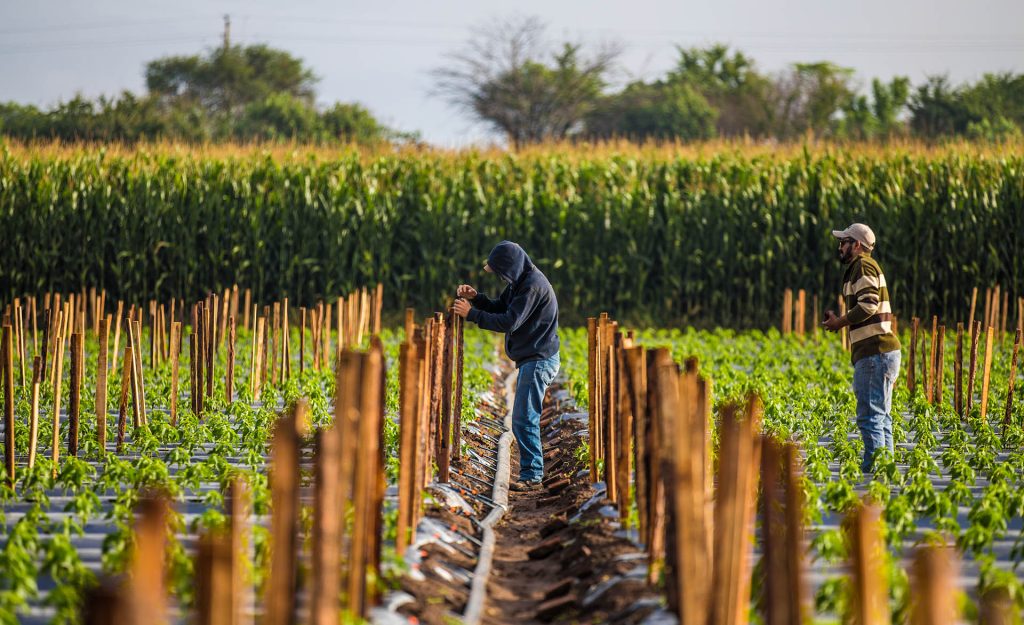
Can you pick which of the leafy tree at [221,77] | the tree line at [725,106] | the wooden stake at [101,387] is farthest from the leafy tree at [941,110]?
the wooden stake at [101,387]

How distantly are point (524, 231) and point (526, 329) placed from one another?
37.7ft

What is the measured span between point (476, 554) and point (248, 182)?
46.9 ft

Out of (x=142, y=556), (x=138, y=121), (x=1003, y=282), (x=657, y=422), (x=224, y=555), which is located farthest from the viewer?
(x=138, y=121)

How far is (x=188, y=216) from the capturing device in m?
19.1

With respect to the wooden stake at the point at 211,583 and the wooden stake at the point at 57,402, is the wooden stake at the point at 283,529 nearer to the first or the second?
the wooden stake at the point at 211,583

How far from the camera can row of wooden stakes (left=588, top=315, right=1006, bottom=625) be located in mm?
3258

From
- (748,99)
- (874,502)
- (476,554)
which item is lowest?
(476,554)

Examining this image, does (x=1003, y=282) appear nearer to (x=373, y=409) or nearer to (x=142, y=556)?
(x=373, y=409)

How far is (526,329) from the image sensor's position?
7.99 m

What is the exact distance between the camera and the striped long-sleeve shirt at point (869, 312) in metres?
7.72

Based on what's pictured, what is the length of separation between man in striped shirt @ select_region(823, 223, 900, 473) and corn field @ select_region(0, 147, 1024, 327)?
36.5ft

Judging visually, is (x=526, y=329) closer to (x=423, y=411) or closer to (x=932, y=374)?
(x=423, y=411)

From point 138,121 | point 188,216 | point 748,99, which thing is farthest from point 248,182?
point 748,99

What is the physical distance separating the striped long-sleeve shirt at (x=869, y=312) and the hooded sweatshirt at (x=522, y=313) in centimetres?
202
